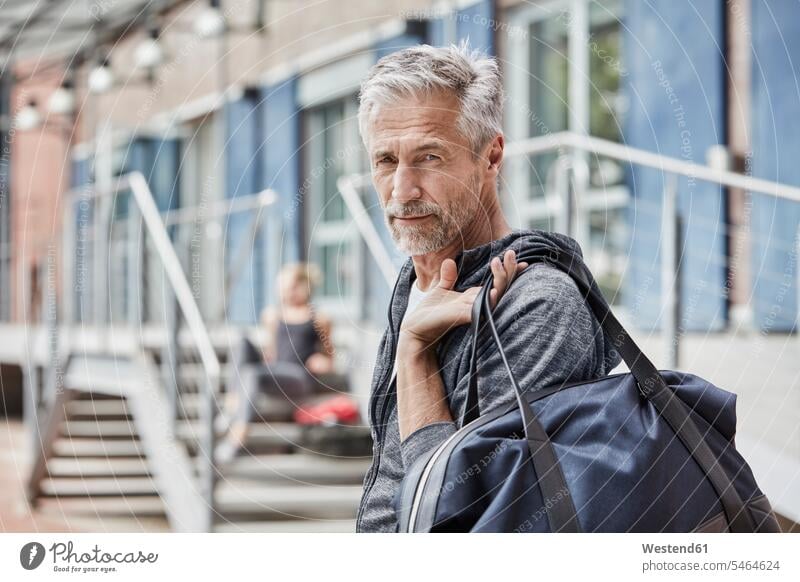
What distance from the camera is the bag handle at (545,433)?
84 cm

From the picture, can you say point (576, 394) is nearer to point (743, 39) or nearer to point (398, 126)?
point (398, 126)

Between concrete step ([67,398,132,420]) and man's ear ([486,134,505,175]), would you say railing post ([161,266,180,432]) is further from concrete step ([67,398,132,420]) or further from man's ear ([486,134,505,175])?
man's ear ([486,134,505,175])

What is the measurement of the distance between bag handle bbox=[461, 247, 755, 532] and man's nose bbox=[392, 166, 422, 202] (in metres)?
0.11

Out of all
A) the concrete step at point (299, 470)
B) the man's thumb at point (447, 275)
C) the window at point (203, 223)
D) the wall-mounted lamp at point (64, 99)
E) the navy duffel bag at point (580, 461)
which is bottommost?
→ the concrete step at point (299, 470)

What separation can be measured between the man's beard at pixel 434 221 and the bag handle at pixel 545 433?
0.08 meters

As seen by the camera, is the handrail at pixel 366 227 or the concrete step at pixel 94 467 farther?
the concrete step at pixel 94 467

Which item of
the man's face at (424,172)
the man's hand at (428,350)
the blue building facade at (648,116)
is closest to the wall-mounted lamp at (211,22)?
the blue building facade at (648,116)

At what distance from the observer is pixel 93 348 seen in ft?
12.5

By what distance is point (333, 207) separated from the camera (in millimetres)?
4070

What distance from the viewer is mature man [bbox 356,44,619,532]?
0.87 m

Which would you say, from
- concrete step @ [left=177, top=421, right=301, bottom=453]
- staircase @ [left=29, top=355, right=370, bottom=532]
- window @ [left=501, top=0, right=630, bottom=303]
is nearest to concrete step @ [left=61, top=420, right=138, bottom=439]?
staircase @ [left=29, top=355, right=370, bottom=532]

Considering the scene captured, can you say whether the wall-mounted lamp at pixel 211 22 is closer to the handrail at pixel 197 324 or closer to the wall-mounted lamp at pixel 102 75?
the wall-mounted lamp at pixel 102 75
